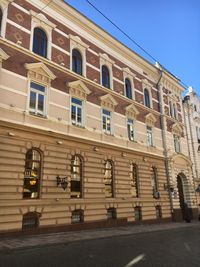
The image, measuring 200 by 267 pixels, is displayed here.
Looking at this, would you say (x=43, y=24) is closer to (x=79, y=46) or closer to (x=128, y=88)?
(x=79, y=46)

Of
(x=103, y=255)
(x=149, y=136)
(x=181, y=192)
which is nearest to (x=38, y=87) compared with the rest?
(x=103, y=255)

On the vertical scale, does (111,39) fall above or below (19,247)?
above

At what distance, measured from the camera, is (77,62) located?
1844cm

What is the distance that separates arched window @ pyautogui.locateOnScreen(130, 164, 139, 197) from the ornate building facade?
0.08m

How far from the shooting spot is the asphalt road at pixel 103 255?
7.59 m

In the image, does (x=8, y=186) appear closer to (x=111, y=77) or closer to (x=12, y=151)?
(x=12, y=151)

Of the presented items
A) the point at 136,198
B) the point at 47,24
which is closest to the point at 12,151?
the point at 47,24

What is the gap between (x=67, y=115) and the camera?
53.2 feet

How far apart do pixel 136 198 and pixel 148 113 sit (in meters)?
Answer: 8.25

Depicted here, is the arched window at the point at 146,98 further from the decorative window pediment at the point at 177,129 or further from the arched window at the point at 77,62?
the arched window at the point at 77,62

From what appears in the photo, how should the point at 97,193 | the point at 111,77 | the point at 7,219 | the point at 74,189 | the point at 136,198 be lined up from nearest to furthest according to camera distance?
the point at 7,219, the point at 74,189, the point at 97,193, the point at 136,198, the point at 111,77

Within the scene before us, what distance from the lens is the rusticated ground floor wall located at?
12.4 m

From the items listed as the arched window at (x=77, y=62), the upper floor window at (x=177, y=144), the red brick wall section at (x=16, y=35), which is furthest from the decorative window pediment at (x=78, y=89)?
the upper floor window at (x=177, y=144)

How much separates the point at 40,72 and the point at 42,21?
3.80m
